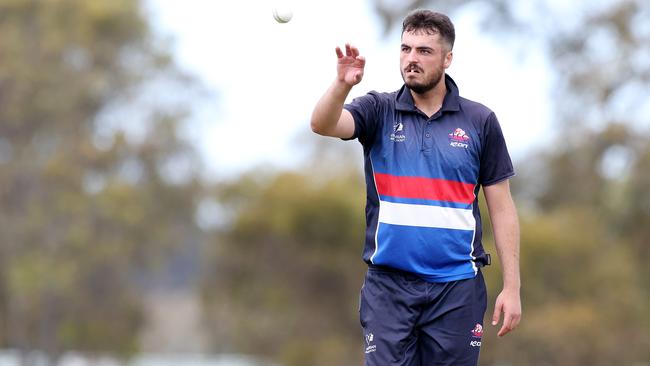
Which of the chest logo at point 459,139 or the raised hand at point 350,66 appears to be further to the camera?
the chest logo at point 459,139

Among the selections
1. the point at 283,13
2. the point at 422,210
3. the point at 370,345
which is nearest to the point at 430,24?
the point at 283,13

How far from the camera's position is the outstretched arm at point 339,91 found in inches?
232

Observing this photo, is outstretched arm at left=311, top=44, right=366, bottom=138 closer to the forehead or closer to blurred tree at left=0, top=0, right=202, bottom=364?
the forehead

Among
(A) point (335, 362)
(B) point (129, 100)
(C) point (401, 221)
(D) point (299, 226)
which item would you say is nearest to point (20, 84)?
(B) point (129, 100)

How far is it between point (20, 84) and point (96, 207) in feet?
14.7

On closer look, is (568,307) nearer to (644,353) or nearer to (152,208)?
(644,353)

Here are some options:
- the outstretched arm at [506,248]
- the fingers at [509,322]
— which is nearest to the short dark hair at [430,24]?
the outstretched arm at [506,248]

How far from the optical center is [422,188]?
20.3ft

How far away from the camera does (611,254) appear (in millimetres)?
29984

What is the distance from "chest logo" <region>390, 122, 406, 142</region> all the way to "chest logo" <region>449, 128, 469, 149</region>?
246mm

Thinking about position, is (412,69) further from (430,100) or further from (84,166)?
(84,166)

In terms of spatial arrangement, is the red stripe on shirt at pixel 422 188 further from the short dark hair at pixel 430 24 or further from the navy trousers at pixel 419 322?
the short dark hair at pixel 430 24

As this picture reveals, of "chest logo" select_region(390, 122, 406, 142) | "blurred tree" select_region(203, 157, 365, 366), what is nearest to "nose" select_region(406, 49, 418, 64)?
"chest logo" select_region(390, 122, 406, 142)

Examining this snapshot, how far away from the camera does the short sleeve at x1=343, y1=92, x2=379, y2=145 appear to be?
6191 mm
